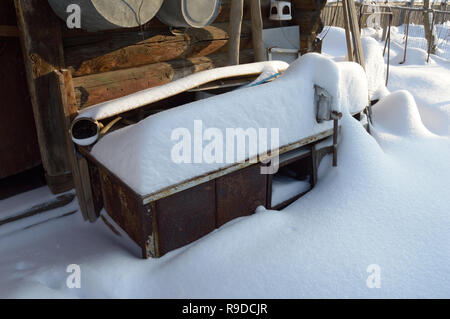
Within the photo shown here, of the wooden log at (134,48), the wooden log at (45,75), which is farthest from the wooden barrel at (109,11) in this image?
the wooden log at (134,48)

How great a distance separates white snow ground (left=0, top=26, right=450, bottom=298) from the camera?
250 centimetres

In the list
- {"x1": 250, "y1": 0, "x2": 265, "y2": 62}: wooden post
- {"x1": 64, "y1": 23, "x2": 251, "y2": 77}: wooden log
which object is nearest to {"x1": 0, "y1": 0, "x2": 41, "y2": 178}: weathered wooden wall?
{"x1": 64, "y1": 23, "x2": 251, "y2": 77}: wooden log

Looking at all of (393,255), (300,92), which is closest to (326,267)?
(393,255)

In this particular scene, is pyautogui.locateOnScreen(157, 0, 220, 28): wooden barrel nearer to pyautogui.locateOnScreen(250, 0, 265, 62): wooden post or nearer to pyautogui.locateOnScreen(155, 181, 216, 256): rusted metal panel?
pyautogui.locateOnScreen(250, 0, 265, 62): wooden post

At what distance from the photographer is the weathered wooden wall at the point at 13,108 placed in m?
3.25

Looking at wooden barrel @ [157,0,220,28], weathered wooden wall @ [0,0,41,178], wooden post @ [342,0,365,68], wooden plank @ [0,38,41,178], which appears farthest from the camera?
wooden post @ [342,0,365,68]

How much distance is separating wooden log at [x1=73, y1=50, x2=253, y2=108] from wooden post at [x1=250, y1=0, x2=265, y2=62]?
655 millimetres

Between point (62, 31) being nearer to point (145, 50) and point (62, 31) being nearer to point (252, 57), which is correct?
point (145, 50)

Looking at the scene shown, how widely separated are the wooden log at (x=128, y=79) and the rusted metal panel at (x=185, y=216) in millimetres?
1611

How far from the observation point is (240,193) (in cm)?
310

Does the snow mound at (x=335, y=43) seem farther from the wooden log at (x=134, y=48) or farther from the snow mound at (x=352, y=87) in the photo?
the snow mound at (x=352, y=87)

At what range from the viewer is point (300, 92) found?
3375 millimetres

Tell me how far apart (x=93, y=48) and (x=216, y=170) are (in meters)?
1.86

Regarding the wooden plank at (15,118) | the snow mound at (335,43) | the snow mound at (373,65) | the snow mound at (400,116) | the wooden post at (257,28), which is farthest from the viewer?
the snow mound at (335,43)
